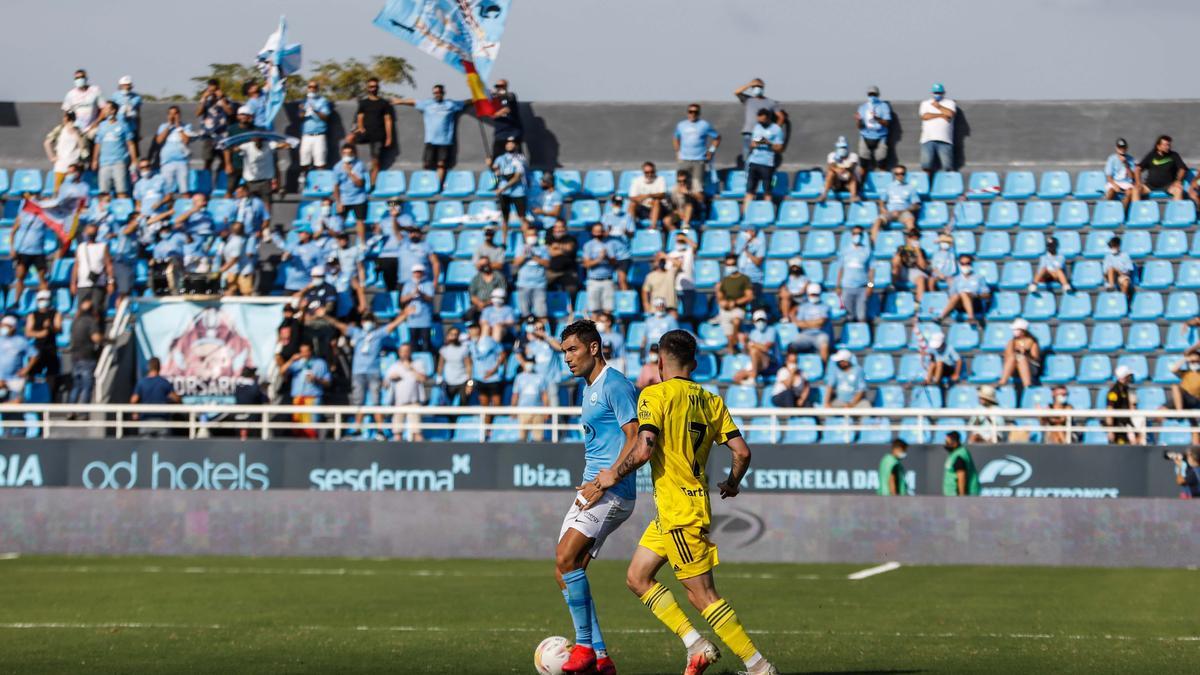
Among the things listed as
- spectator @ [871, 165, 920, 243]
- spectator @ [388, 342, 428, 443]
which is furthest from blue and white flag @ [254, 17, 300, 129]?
spectator @ [871, 165, 920, 243]

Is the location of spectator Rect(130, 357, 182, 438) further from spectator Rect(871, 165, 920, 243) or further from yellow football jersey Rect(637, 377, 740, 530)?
yellow football jersey Rect(637, 377, 740, 530)

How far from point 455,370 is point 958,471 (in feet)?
23.9

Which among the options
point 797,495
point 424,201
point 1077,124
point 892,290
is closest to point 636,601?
point 797,495

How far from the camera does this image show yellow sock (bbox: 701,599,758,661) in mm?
9055

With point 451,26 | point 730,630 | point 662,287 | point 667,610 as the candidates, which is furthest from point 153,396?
point 730,630

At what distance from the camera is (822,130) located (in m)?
29.8

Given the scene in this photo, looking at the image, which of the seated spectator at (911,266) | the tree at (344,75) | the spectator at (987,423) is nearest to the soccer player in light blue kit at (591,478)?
the spectator at (987,423)

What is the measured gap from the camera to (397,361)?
2452cm

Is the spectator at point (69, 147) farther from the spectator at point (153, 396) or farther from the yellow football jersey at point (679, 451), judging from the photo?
the yellow football jersey at point (679, 451)

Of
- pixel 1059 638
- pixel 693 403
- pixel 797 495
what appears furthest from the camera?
pixel 797 495

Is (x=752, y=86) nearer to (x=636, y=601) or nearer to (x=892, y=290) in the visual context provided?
(x=892, y=290)

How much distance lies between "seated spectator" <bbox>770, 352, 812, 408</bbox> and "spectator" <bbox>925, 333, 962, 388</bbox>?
90.0 inches

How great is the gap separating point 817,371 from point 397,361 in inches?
244

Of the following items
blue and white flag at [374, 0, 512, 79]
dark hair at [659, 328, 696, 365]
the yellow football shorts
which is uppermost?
blue and white flag at [374, 0, 512, 79]
